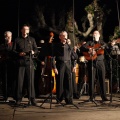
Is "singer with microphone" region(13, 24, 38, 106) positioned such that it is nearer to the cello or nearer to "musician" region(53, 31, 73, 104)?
"musician" region(53, 31, 73, 104)

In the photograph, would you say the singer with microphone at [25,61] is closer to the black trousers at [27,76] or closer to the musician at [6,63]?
the black trousers at [27,76]

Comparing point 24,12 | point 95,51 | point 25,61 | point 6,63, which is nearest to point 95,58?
point 95,51

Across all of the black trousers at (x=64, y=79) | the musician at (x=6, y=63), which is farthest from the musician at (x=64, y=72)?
the musician at (x=6, y=63)

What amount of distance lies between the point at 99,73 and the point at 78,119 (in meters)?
2.90

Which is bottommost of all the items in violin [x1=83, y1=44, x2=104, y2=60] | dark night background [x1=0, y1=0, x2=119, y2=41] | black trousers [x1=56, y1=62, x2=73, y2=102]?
black trousers [x1=56, y1=62, x2=73, y2=102]

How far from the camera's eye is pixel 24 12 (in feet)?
44.1

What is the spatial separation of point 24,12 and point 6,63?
5443 mm

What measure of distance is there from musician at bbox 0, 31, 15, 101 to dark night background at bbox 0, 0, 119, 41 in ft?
15.3

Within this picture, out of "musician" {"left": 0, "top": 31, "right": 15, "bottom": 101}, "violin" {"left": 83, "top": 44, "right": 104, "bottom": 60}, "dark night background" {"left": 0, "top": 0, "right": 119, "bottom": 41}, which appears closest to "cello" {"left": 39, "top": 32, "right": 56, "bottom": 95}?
"musician" {"left": 0, "top": 31, "right": 15, "bottom": 101}

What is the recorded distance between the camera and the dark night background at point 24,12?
13.5 m

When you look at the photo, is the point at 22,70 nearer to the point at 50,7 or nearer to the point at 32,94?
the point at 32,94

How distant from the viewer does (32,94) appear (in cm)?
749

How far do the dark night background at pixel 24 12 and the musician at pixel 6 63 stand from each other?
15.3ft

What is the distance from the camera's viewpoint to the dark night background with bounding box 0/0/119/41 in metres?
13.5
